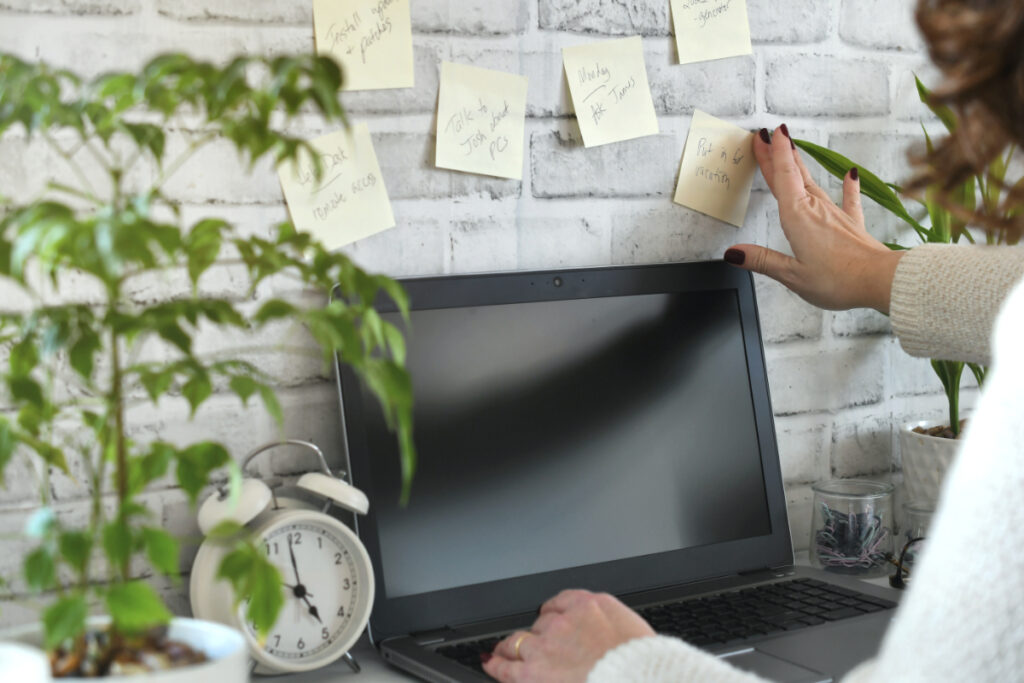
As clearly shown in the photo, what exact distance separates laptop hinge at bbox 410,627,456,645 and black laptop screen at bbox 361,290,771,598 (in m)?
0.04

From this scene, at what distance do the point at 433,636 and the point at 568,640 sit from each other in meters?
0.16

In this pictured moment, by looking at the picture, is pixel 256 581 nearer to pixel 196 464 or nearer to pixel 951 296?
pixel 196 464

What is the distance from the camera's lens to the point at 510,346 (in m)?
1.03

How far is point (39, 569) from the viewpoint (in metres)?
0.48

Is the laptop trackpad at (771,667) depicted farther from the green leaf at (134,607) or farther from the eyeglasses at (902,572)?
the green leaf at (134,607)

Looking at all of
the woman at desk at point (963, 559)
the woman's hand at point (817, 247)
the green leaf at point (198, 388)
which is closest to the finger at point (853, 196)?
the woman's hand at point (817, 247)

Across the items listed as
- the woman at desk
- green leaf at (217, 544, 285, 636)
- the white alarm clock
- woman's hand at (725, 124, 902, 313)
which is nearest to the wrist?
woman's hand at (725, 124, 902, 313)

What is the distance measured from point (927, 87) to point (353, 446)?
865 millimetres

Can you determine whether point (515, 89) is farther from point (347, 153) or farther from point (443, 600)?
point (443, 600)

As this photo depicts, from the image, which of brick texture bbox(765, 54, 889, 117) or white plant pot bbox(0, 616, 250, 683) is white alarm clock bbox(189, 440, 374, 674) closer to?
white plant pot bbox(0, 616, 250, 683)

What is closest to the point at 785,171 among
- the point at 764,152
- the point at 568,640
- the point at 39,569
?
the point at 764,152

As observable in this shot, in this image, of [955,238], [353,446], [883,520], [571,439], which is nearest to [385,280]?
[353,446]

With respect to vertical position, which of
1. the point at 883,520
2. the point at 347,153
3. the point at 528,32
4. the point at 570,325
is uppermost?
the point at 528,32

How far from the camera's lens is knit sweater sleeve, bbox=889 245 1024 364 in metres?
1.06
